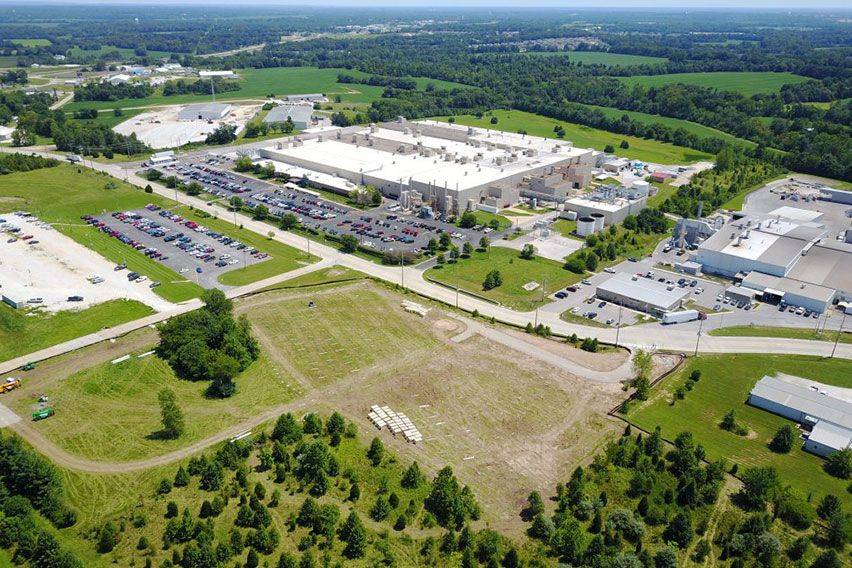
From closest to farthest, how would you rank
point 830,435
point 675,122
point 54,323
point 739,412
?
point 830,435, point 739,412, point 54,323, point 675,122

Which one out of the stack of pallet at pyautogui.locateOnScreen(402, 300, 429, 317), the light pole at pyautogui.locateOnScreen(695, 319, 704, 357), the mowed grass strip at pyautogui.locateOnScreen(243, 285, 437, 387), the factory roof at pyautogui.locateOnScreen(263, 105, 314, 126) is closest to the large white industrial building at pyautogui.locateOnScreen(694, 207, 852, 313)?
the light pole at pyautogui.locateOnScreen(695, 319, 704, 357)

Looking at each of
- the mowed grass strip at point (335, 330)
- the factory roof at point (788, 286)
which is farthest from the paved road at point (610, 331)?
the factory roof at point (788, 286)

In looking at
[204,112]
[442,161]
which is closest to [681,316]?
[442,161]

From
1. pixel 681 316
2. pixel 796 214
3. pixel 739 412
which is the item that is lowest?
pixel 739 412

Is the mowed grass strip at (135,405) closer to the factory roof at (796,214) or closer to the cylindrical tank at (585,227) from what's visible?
the cylindrical tank at (585,227)

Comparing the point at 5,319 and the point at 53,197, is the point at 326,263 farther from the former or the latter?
the point at 53,197

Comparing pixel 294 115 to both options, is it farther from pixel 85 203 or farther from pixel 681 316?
pixel 681 316
